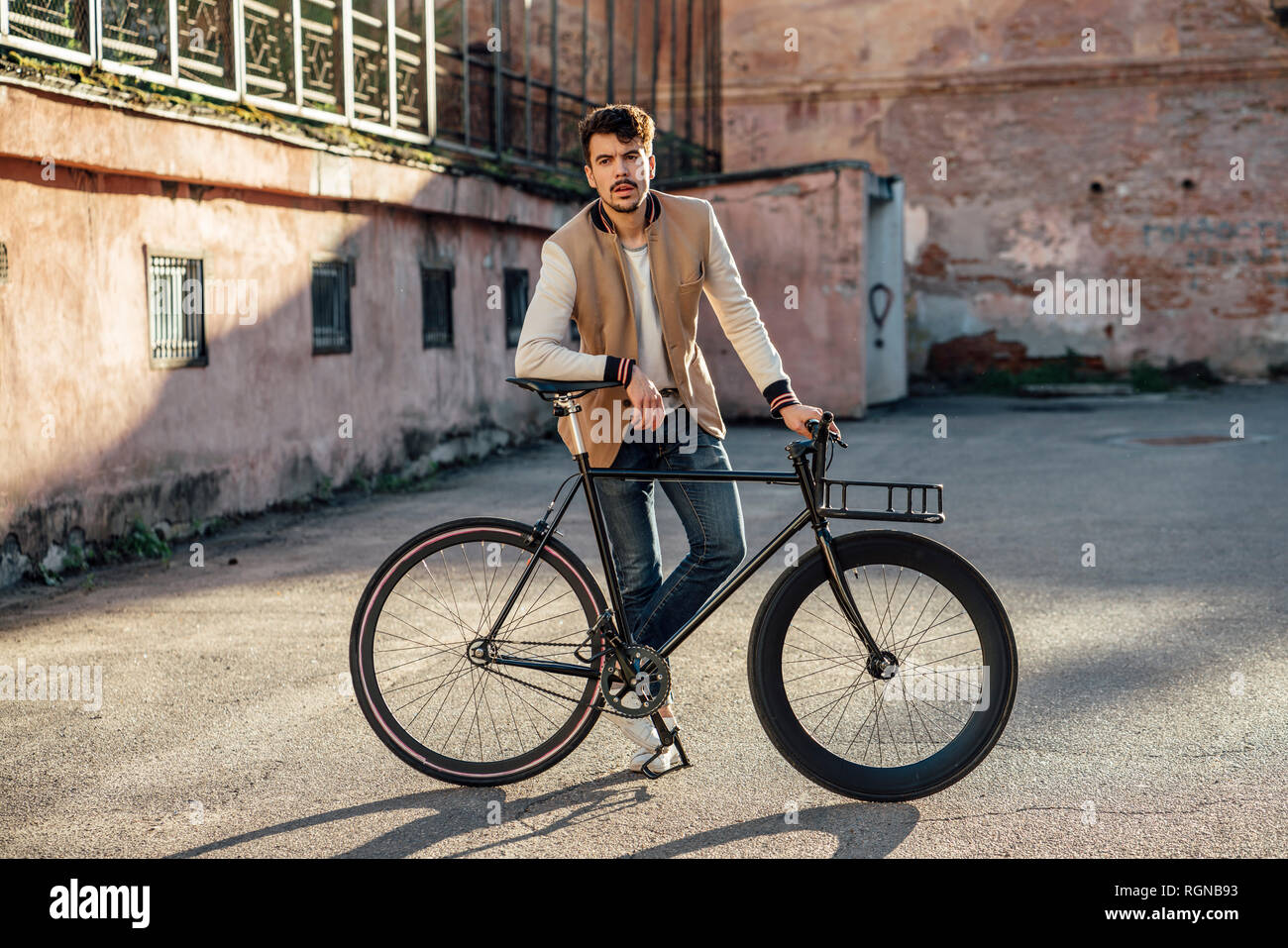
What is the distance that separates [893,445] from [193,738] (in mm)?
10261

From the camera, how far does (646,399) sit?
3.65 meters

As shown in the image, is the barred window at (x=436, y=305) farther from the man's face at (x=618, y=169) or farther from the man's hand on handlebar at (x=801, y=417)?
the man's hand on handlebar at (x=801, y=417)

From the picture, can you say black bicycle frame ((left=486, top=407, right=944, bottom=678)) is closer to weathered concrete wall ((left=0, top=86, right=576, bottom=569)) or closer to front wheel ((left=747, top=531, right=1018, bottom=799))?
front wheel ((left=747, top=531, right=1018, bottom=799))

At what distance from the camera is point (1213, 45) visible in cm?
2158

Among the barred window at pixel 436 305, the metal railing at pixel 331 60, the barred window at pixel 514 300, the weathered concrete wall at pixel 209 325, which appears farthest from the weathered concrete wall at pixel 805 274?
the weathered concrete wall at pixel 209 325

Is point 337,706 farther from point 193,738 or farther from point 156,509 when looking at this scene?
point 156,509

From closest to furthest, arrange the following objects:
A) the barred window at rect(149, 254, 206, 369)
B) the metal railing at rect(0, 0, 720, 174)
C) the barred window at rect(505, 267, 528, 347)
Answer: the metal railing at rect(0, 0, 720, 174)
the barred window at rect(149, 254, 206, 369)
the barred window at rect(505, 267, 528, 347)

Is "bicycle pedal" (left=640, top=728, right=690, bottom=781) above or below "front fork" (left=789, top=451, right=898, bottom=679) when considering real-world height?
below

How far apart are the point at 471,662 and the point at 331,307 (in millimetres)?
7499

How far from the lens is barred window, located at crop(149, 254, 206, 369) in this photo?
8.68 metres

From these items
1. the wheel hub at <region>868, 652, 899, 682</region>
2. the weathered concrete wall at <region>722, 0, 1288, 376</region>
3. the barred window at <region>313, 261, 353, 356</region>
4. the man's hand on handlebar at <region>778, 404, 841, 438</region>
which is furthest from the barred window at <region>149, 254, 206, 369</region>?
the weathered concrete wall at <region>722, 0, 1288, 376</region>

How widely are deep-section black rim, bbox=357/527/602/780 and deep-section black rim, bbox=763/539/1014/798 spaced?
59cm

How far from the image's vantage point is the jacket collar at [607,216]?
12.8 ft

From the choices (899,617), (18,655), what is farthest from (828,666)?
(18,655)
